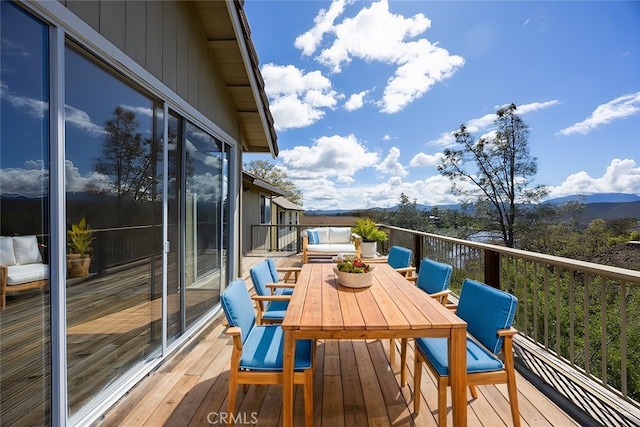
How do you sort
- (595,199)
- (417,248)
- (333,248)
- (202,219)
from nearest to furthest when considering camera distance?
1. (202,219)
2. (417,248)
3. (333,248)
4. (595,199)

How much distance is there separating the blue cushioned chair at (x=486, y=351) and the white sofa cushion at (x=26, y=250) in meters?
2.18

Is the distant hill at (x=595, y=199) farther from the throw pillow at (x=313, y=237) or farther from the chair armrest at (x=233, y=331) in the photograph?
the chair armrest at (x=233, y=331)

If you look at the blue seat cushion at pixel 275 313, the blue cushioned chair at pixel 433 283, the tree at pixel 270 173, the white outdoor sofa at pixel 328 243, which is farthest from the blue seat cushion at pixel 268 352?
the tree at pixel 270 173

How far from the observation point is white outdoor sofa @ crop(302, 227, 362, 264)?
633cm

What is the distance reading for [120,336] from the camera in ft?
6.72

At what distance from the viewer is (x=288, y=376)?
4.91 ft

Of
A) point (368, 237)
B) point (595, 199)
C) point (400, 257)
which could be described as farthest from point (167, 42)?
point (595, 199)

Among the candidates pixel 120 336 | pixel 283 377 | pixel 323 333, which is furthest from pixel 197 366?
pixel 323 333

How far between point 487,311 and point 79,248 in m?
2.45

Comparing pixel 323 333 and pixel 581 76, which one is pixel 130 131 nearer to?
pixel 323 333

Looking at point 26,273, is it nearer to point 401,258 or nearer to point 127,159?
point 127,159

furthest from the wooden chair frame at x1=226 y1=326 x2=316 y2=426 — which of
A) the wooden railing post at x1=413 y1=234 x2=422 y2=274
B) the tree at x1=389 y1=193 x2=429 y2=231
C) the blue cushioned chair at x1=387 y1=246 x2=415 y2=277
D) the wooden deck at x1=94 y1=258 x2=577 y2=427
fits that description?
the tree at x1=389 y1=193 x2=429 y2=231

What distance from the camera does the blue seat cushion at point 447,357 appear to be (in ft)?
5.28

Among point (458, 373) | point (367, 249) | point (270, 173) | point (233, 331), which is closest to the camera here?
point (458, 373)
